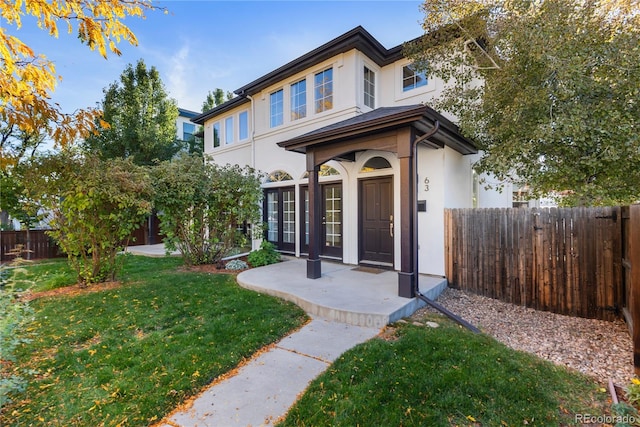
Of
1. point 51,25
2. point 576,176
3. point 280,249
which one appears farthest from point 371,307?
point 280,249

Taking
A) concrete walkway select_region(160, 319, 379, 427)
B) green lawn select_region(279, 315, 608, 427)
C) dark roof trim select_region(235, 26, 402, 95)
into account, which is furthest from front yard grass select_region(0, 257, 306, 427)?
dark roof trim select_region(235, 26, 402, 95)

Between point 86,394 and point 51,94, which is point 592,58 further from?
point 86,394

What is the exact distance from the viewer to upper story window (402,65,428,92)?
7.80 meters

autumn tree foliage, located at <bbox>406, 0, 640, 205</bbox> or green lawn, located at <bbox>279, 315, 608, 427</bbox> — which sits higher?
autumn tree foliage, located at <bbox>406, 0, 640, 205</bbox>

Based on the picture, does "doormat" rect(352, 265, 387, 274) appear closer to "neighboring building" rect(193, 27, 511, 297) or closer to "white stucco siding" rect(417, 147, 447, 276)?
"neighboring building" rect(193, 27, 511, 297)

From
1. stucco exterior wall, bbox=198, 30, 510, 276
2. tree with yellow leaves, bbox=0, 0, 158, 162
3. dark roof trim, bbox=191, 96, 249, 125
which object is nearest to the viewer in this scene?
tree with yellow leaves, bbox=0, 0, 158, 162

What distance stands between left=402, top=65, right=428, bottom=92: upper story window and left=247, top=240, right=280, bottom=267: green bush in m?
5.80

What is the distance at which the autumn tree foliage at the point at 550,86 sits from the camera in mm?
4617

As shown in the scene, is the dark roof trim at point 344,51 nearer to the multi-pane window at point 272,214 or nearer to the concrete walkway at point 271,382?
the multi-pane window at point 272,214

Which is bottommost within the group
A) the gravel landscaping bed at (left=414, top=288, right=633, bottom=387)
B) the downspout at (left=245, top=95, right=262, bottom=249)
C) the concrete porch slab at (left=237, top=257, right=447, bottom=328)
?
the gravel landscaping bed at (left=414, top=288, right=633, bottom=387)

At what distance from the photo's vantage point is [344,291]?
530cm

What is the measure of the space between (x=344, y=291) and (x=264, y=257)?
3.57 metres

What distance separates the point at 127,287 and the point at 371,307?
194 inches

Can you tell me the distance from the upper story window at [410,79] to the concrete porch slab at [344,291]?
4947mm
